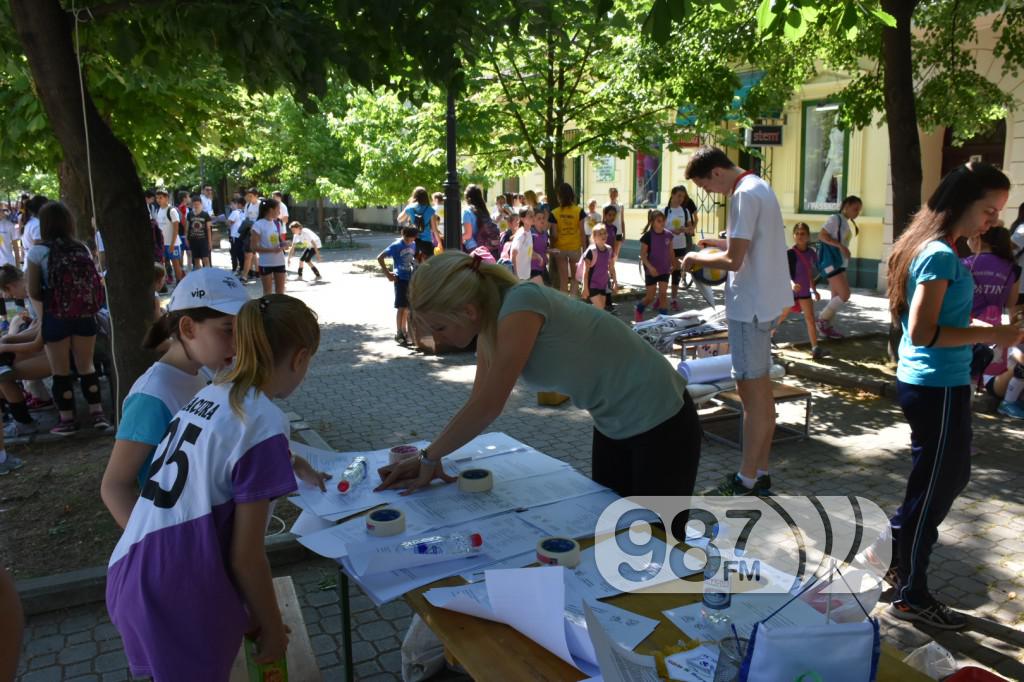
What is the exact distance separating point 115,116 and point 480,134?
611 cm

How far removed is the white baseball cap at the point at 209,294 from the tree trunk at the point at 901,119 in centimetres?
733

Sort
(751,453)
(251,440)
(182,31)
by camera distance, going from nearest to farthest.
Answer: (251,440)
(182,31)
(751,453)

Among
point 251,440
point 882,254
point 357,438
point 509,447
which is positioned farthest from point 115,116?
point 882,254

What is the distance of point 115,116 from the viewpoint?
24.0 ft

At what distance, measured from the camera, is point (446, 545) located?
238 centimetres

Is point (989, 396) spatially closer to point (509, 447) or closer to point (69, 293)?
point (509, 447)

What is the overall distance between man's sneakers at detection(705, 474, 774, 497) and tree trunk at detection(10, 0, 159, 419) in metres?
3.56

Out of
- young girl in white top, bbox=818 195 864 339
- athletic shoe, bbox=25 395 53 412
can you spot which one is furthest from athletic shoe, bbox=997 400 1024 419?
athletic shoe, bbox=25 395 53 412

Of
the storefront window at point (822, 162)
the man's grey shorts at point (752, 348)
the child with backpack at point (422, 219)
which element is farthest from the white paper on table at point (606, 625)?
the storefront window at point (822, 162)

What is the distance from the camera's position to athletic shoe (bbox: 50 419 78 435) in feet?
22.6

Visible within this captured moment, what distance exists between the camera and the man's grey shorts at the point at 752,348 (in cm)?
492

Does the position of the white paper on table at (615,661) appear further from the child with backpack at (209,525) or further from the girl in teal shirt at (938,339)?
the girl in teal shirt at (938,339)

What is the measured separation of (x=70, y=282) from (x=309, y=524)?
200 inches

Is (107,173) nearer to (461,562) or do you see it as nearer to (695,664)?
(461,562)
